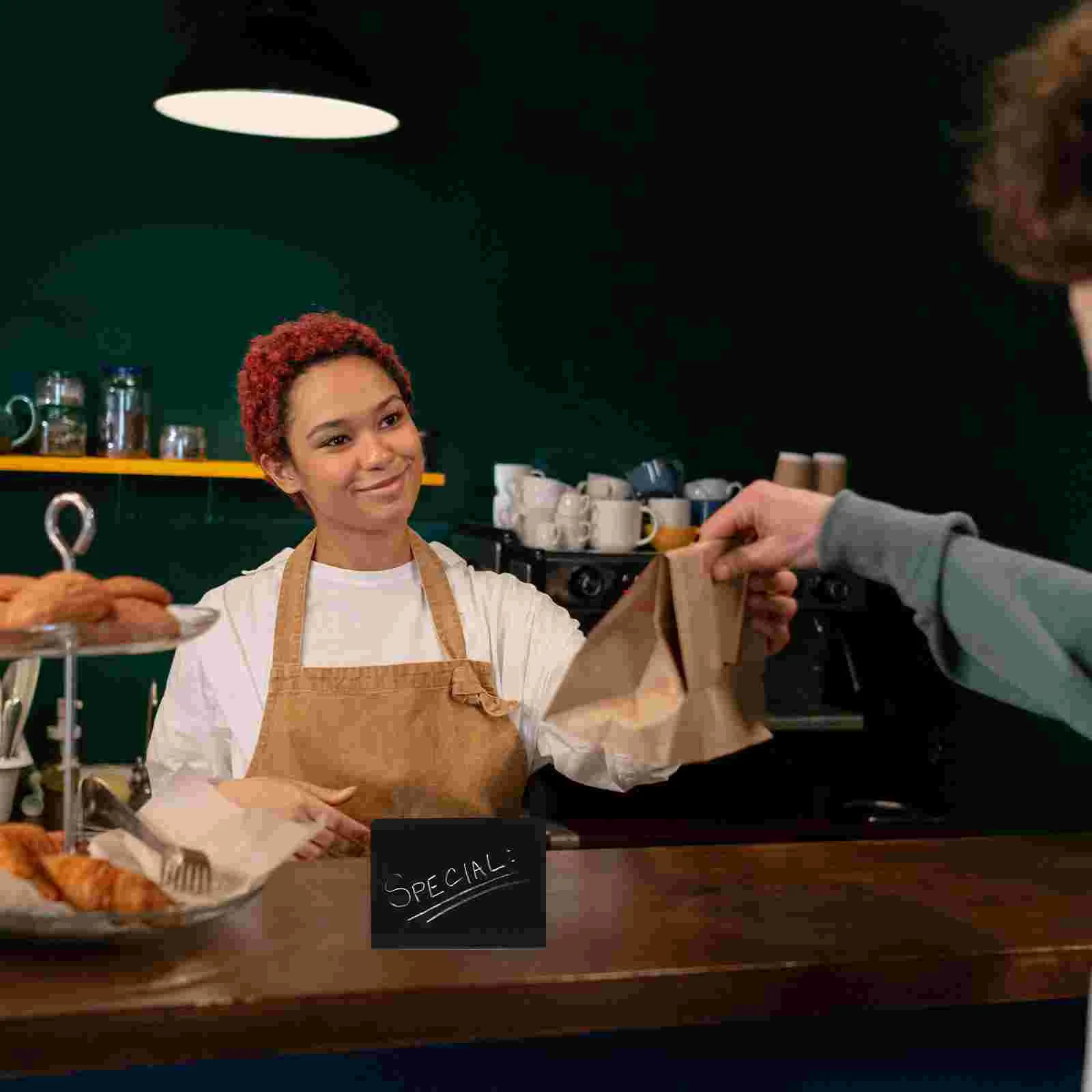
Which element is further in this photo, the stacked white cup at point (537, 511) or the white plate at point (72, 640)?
the stacked white cup at point (537, 511)

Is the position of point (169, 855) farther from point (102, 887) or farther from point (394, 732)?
point (394, 732)

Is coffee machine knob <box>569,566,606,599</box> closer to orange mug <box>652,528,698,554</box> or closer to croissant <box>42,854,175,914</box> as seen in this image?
orange mug <box>652,528,698,554</box>

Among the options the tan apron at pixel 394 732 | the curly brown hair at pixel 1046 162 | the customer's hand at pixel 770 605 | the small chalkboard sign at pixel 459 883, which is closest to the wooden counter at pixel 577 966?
the small chalkboard sign at pixel 459 883

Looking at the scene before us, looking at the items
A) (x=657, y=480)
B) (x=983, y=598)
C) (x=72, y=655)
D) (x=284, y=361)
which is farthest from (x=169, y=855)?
(x=657, y=480)

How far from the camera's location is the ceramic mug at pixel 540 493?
3.73 metres

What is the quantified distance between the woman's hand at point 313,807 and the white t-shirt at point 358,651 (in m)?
0.25

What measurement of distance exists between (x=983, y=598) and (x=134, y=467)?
9.09ft

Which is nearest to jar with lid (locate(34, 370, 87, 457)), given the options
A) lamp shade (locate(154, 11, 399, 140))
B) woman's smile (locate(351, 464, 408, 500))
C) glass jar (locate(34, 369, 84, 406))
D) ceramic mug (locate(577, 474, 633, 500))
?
glass jar (locate(34, 369, 84, 406))

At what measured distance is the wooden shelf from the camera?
356 cm

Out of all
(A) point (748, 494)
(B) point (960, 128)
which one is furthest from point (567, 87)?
(A) point (748, 494)

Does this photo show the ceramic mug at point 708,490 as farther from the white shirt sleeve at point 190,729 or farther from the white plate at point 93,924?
the white plate at point 93,924

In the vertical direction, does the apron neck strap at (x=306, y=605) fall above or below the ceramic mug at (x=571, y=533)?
below

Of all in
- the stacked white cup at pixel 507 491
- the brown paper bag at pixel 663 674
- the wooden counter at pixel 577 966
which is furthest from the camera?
the stacked white cup at pixel 507 491

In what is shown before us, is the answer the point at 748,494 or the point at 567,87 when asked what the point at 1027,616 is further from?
the point at 567,87
